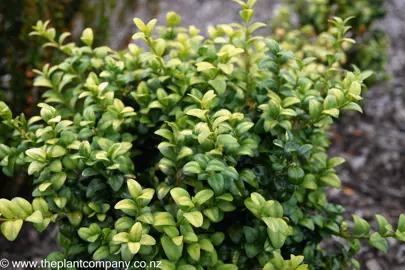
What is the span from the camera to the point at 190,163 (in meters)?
1.55

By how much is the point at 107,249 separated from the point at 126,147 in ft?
1.28

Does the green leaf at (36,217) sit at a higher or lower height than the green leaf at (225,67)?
lower

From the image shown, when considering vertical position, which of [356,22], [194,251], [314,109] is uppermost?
[356,22]

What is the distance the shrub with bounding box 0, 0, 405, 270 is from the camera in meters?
1.57

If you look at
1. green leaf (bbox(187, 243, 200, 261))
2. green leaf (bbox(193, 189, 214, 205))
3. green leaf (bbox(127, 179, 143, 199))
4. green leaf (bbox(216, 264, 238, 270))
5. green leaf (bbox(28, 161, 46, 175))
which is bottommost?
green leaf (bbox(216, 264, 238, 270))

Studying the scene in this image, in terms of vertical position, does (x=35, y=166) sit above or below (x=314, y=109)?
below

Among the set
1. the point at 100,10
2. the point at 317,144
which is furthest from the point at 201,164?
the point at 100,10

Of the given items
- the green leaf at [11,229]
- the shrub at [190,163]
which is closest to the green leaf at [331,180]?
the shrub at [190,163]

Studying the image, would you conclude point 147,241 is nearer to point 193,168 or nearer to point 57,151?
point 193,168

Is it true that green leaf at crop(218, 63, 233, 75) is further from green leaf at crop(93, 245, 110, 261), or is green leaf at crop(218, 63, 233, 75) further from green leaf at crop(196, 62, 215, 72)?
green leaf at crop(93, 245, 110, 261)

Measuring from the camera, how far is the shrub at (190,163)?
1.57 m

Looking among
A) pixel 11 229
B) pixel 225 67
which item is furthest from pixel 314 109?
pixel 11 229

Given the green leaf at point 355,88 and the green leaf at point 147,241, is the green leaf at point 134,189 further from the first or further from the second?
the green leaf at point 355,88

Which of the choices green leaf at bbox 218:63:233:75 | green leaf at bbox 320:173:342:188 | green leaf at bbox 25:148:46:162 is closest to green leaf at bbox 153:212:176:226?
green leaf at bbox 25:148:46:162
